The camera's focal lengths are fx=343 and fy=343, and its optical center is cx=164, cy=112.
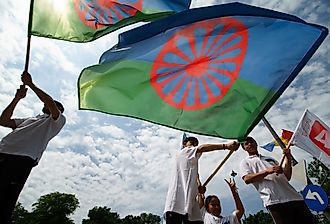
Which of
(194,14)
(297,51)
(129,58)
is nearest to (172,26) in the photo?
(194,14)

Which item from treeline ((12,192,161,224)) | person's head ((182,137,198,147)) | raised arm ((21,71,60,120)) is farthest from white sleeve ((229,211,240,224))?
treeline ((12,192,161,224))

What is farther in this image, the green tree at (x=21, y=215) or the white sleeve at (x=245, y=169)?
the green tree at (x=21, y=215)

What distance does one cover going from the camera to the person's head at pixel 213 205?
16.9 ft

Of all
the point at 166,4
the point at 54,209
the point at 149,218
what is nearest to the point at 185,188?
the point at 166,4

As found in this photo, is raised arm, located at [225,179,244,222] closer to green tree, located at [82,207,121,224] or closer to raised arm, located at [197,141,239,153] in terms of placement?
raised arm, located at [197,141,239,153]

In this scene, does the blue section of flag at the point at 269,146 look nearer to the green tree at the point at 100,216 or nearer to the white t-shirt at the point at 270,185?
the white t-shirt at the point at 270,185

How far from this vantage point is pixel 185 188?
401cm

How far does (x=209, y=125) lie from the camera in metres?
3.81

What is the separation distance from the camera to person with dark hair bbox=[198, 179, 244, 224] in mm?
4945

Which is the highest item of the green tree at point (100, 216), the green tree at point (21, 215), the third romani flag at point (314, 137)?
the green tree at point (100, 216)

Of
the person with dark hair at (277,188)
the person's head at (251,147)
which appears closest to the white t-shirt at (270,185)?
the person with dark hair at (277,188)

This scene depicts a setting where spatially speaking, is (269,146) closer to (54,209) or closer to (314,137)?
(314,137)

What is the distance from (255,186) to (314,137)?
2.90 m

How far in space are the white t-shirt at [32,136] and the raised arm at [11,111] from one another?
7cm
